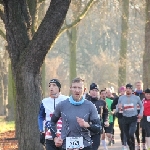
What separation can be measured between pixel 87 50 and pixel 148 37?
3717 cm

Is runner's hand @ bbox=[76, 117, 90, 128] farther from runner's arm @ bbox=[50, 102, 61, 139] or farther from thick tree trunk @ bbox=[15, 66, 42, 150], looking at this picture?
thick tree trunk @ bbox=[15, 66, 42, 150]

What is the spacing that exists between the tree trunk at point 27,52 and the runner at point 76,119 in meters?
3.99

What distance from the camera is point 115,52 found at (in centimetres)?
5662

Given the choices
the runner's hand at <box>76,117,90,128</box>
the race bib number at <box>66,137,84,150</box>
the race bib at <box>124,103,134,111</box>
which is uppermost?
the race bib at <box>124,103,134,111</box>

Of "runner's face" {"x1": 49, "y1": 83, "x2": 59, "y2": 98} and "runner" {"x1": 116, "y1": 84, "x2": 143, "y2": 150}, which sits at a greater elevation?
"runner's face" {"x1": 49, "y1": 83, "x2": 59, "y2": 98}

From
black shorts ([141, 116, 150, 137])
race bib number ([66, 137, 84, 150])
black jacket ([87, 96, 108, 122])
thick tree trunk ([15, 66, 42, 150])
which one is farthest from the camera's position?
black shorts ([141, 116, 150, 137])

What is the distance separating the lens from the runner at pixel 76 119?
7.18 meters

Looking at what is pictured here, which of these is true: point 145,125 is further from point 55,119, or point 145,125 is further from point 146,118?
point 55,119

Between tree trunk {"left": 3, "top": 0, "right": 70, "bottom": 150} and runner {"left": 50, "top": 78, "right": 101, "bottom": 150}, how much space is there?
399cm

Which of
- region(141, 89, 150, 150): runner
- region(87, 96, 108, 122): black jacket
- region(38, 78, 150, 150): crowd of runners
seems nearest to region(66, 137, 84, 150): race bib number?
region(38, 78, 150, 150): crowd of runners

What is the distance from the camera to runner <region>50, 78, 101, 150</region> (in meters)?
7.18

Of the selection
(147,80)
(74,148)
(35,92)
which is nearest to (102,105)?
(35,92)

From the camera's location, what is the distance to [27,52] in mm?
11422

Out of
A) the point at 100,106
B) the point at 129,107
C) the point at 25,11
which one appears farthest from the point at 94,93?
the point at 25,11
